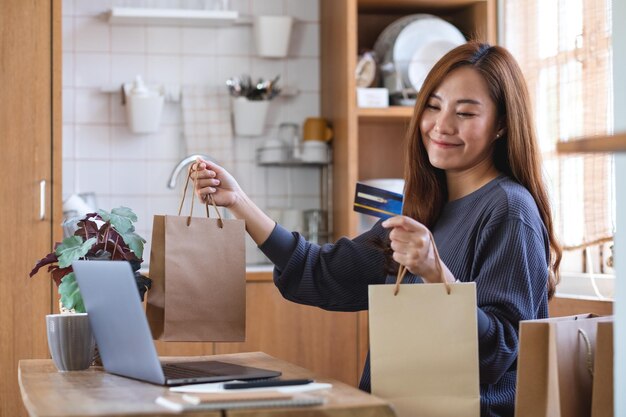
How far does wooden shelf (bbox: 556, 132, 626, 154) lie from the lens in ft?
3.47

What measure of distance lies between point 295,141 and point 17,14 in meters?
1.25

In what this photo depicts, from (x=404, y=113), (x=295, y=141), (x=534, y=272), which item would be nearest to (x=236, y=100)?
(x=295, y=141)

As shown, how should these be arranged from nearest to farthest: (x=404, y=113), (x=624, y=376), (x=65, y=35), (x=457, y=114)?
(x=624, y=376) < (x=457, y=114) < (x=404, y=113) < (x=65, y=35)

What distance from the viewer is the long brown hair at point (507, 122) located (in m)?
2.01

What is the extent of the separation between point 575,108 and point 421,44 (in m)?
0.93

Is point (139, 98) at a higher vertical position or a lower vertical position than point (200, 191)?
higher

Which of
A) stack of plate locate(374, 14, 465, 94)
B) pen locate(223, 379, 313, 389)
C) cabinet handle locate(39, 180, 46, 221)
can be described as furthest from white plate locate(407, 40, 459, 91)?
pen locate(223, 379, 313, 389)

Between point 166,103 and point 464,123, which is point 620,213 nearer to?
point 464,123

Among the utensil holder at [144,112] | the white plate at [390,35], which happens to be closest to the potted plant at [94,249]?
the utensil holder at [144,112]

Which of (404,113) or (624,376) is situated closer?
(624,376)

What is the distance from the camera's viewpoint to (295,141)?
407 centimetres

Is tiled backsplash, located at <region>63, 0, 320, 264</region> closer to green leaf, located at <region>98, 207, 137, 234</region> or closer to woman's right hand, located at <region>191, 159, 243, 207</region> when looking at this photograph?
woman's right hand, located at <region>191, 159, 243, 207</region>

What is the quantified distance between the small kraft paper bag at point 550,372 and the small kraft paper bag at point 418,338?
145mm

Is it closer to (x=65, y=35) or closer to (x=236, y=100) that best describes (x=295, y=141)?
(x=236, y=100)
